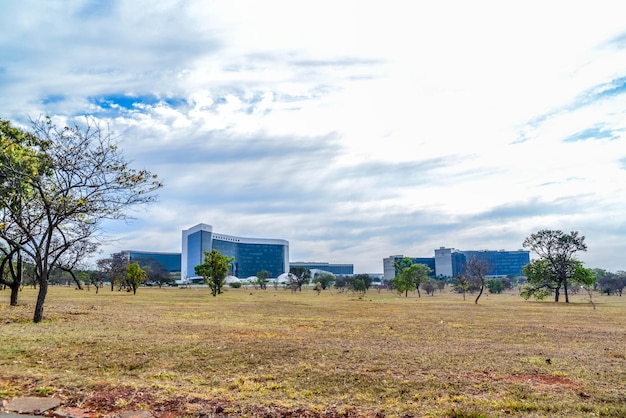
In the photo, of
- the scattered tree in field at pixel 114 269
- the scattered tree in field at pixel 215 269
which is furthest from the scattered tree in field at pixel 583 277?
the scattered tree in field at pixel 114 269

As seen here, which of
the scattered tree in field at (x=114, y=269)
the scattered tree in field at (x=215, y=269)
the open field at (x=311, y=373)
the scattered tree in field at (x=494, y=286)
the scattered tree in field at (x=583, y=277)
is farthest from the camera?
the scattered tree in field at (x=494, y=286)

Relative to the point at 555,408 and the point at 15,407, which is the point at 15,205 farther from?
the point at 555,408

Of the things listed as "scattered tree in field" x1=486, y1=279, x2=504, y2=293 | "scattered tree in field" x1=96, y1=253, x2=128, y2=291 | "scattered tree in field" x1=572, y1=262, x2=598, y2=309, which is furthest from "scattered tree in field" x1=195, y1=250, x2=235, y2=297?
"scattered tree in field" x1=486, y1=279, x2=504, y2=293

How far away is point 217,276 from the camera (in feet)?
187

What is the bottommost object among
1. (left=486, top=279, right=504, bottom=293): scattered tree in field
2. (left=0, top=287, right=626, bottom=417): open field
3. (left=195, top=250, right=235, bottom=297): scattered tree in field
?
(left=486, top=279, right=504, bottom=293): scattered tree in field

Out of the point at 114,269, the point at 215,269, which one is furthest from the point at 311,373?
the point at 114,269

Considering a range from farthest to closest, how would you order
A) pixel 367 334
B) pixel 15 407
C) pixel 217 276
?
pixel 217 276 → pixel 367 334 → pixel 15 407

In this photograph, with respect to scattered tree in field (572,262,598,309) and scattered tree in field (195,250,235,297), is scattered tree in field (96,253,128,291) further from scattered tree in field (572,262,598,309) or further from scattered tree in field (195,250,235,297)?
scattered tree in field (572,262,598,309)

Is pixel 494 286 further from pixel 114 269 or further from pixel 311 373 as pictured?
pixel 311 373

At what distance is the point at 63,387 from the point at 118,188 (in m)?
11.3

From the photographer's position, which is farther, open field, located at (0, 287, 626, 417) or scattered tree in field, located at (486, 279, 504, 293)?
scattered tree in field, located at (486, 279, 504, 293)

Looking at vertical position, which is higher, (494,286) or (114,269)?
(114,269)

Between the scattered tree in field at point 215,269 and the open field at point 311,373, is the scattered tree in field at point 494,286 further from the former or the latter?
the open field at point 311,373

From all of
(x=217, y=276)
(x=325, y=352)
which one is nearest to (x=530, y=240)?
(x=217, y=276)
